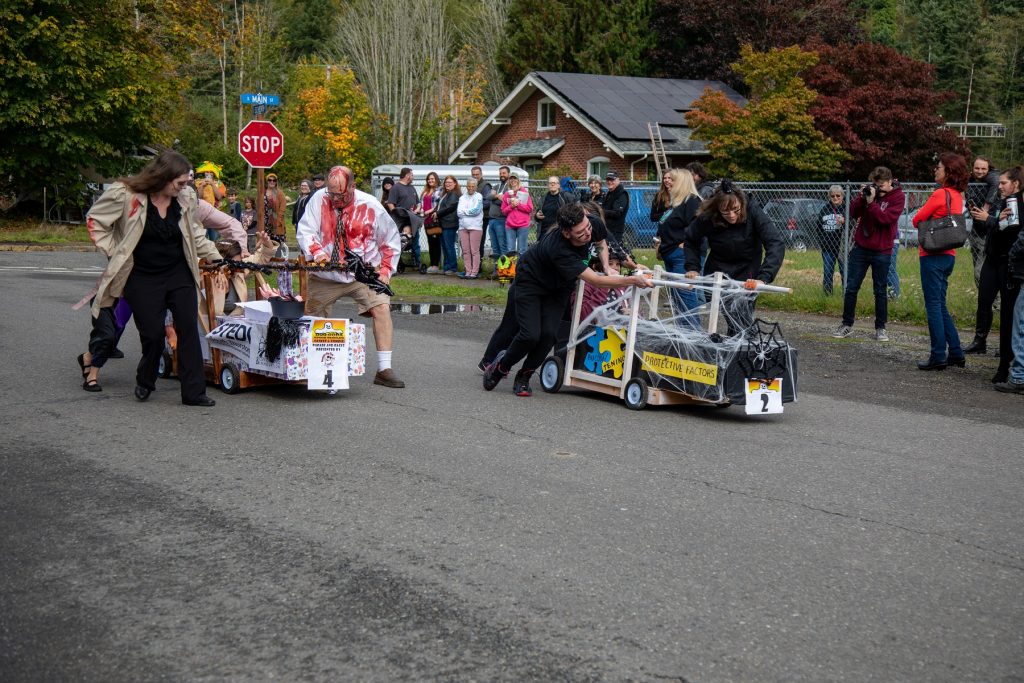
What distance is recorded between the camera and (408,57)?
2176 inches

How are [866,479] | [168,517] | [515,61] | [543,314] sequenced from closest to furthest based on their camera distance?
[168,517]
[866,479]
[543,314]
[515,61]

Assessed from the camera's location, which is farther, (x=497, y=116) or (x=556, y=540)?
(x=497, y=116)

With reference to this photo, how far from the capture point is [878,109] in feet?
143

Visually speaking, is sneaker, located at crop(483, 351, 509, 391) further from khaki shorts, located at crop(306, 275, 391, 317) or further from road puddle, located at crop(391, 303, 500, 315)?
road puddle, located at crop(391, 303, 500, 315)

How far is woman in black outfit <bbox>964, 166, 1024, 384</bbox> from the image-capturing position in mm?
11031

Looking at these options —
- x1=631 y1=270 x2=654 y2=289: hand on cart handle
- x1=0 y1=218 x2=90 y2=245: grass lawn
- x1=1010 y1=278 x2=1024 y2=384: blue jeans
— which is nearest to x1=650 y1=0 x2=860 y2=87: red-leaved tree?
x1=0 y1=218 x2=90 y2=245: grass lawn

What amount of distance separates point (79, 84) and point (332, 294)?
30.2 m

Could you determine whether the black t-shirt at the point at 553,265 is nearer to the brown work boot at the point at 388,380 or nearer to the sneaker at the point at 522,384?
the sneaker at the point at 522,384

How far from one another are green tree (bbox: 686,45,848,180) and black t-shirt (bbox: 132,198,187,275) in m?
34.2

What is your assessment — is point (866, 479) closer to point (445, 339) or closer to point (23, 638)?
point (23, 638)

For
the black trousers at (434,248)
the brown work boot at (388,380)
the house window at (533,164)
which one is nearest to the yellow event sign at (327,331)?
the brown work boot at (388,380)

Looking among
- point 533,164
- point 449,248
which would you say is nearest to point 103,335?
point 449,248

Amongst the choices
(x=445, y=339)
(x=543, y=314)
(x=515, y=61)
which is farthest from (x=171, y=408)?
(x=515, y=61)

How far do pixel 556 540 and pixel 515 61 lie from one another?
57301 mm
